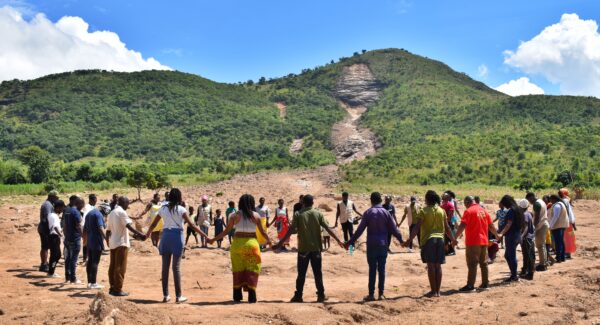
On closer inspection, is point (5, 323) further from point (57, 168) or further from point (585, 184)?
point (57, 168)

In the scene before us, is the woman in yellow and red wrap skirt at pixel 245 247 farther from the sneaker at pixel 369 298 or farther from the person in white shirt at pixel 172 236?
the sneaker at pixel 369 298

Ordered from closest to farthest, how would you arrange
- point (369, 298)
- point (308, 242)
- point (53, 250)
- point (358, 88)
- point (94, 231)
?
point (308, 242) < point (369, 298) < point (94, 231) < point (53, 250) < point (358, 88)

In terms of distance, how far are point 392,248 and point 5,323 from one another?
11.4 m

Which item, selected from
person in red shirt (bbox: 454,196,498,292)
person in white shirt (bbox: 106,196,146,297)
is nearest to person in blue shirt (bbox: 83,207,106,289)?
person in white shirt (bbox: 106,196,146,297)

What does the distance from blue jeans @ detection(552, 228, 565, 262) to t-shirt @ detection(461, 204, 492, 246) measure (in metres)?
3.49

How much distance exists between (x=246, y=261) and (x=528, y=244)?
547 centimetres

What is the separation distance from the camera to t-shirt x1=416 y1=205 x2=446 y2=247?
859 centimetres

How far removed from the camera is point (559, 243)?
463 inches

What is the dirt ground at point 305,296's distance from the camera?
7.15m

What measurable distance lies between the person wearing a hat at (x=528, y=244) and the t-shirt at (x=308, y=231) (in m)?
3.99

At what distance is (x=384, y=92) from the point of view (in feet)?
364

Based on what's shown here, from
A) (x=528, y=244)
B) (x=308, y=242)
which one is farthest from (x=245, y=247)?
(x=528, y=244)

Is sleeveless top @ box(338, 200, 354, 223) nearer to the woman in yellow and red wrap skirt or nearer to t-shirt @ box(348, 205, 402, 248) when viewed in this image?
t-shirt @ box(348, 205, 402, 248)

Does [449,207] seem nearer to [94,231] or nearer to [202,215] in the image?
[202,215]
